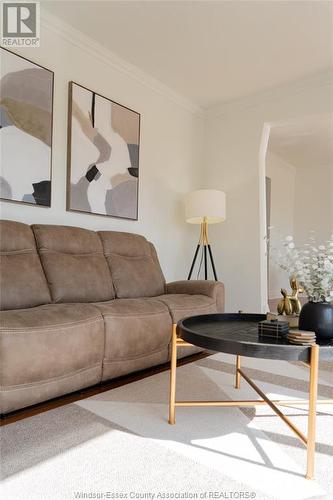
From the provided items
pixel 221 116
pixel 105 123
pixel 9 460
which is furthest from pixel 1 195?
pixel 221 116

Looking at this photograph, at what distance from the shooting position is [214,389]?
2072 millimetres

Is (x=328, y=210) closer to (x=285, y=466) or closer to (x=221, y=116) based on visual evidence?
(x=221, y=116)

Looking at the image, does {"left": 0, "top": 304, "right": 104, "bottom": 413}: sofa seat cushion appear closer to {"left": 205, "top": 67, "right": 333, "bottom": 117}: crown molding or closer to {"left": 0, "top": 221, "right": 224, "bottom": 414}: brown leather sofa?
{"left": 0, "top": 221, "right": 224, "bottom": 414}: brown leather sofa

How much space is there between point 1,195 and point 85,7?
5.30ft

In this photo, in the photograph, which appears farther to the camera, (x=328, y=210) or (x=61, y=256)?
(x=328, y=210)

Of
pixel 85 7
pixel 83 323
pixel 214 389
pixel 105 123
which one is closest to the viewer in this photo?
pixel 83 323

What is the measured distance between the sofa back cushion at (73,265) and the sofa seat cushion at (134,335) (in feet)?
1.13

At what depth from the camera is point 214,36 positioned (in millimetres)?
3148

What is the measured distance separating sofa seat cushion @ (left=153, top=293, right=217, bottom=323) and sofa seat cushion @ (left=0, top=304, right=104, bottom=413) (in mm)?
622

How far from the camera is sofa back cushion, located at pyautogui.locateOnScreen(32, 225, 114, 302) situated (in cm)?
243

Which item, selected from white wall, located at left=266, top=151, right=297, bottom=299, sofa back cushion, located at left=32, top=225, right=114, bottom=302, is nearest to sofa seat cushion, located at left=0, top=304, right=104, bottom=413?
sofa back cushion, located at left=32, top=225, right=114, bottom=302
